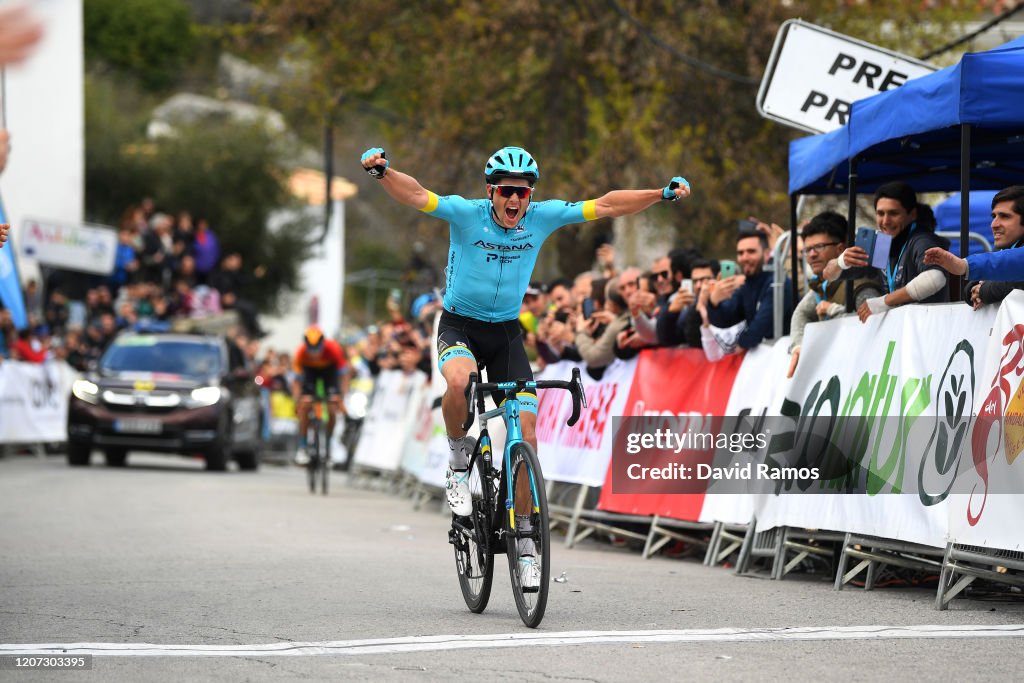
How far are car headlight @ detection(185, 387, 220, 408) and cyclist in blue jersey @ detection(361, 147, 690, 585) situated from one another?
17.0 metres

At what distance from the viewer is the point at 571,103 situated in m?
27.9

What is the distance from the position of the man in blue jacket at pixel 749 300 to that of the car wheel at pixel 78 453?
15094 millimetres

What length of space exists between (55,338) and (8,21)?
96.3 ft

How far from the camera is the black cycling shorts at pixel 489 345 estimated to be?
9.05 m

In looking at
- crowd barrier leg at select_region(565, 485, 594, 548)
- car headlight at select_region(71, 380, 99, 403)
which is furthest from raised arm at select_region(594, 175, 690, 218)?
car headlight at select_region(71, 380, 99, 403)

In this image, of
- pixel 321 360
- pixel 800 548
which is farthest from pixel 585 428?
pixel 321 360

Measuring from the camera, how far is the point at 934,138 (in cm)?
1150

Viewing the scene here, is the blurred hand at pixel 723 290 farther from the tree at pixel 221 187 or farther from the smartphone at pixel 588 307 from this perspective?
the tree at pixel 221 187

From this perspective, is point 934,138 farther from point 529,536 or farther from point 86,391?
point 86,391

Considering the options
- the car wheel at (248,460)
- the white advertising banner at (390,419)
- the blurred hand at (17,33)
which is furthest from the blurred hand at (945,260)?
the car wheel at (248,460)

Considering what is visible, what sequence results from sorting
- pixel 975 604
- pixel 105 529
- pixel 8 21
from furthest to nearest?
pixel 105 529, pixel 975 604, pixel 8 21

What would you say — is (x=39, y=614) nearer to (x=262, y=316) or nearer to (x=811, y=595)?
(x=811, y=595)

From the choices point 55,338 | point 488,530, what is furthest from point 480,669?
point 55,338

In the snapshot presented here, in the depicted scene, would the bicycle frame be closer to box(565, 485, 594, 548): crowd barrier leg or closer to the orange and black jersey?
box(565, 485, 594, 548): crowd barrier leg
